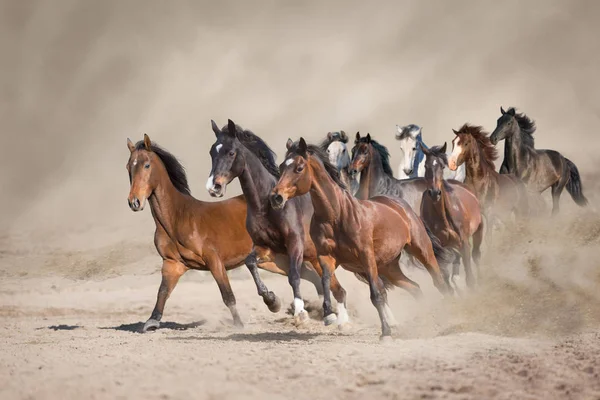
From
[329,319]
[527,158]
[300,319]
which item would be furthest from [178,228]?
[527,158]

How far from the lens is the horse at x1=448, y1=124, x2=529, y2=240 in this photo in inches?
503

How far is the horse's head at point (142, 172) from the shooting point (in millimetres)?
9556

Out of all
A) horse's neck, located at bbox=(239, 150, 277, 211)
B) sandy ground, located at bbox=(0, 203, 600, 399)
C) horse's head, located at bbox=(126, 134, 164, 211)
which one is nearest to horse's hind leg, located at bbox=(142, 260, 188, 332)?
sandy ground, located at bbox=(0, 203, 600, 399)

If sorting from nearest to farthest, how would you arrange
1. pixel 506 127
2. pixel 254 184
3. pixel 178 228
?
pixel 254 184 → pixel 178 228 → pixel 506 127

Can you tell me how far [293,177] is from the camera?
25.9ft

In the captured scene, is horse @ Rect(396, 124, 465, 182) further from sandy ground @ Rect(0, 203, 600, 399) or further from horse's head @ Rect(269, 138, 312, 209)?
horse's head @ Rect(269, 138, 312, 209)

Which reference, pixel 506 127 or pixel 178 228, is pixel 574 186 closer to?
pixel 506 127

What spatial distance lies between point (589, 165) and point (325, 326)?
1908 cm

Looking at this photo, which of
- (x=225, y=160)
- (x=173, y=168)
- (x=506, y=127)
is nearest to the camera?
(x=225, y=160)

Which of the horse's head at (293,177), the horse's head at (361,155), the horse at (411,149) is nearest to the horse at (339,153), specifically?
the horse's head at (361,155)

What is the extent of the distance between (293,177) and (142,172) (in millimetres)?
2346

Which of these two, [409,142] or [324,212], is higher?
[409,142]

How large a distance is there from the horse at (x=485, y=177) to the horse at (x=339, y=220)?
423 centimetres

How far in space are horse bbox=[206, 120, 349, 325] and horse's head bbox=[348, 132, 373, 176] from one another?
6.43ft
